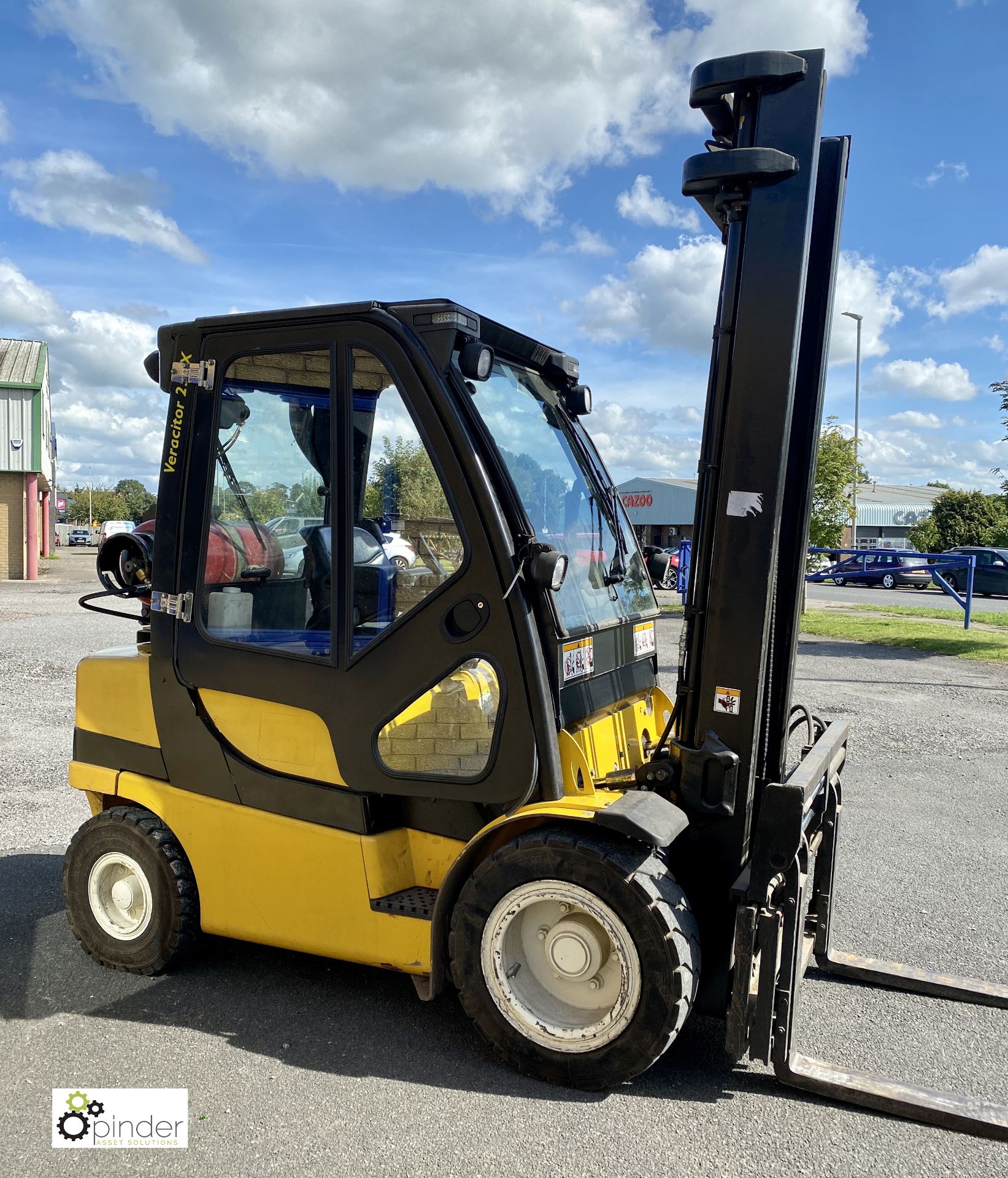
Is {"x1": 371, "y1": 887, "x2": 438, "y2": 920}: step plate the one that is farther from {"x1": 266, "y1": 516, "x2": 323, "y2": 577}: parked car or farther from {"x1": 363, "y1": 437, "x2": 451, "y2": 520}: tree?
{"x1": 363, "y1": 437, "x2": 451, "y2": 520}: tree

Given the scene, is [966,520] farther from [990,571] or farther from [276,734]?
[276,734]

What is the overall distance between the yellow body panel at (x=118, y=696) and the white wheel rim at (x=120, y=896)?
19.9 inches

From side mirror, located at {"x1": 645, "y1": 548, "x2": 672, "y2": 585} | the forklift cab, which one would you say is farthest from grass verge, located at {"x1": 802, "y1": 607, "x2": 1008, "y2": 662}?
the forklift cab

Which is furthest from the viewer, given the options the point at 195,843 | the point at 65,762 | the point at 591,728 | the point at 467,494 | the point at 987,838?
the point at 65,762

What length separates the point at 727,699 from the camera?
10.6ft

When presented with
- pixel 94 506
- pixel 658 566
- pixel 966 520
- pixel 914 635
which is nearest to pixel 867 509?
pixel 966 520

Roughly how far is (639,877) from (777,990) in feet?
1.97

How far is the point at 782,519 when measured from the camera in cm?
339

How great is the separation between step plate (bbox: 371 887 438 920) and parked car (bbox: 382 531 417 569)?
1.18 m

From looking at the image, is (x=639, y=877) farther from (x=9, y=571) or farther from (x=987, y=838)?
(x=9, y=571)

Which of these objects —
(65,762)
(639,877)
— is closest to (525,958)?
(639,877)

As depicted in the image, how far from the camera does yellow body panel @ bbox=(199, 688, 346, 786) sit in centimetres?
354

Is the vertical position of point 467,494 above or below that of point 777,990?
above

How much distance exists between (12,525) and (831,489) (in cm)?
2354
